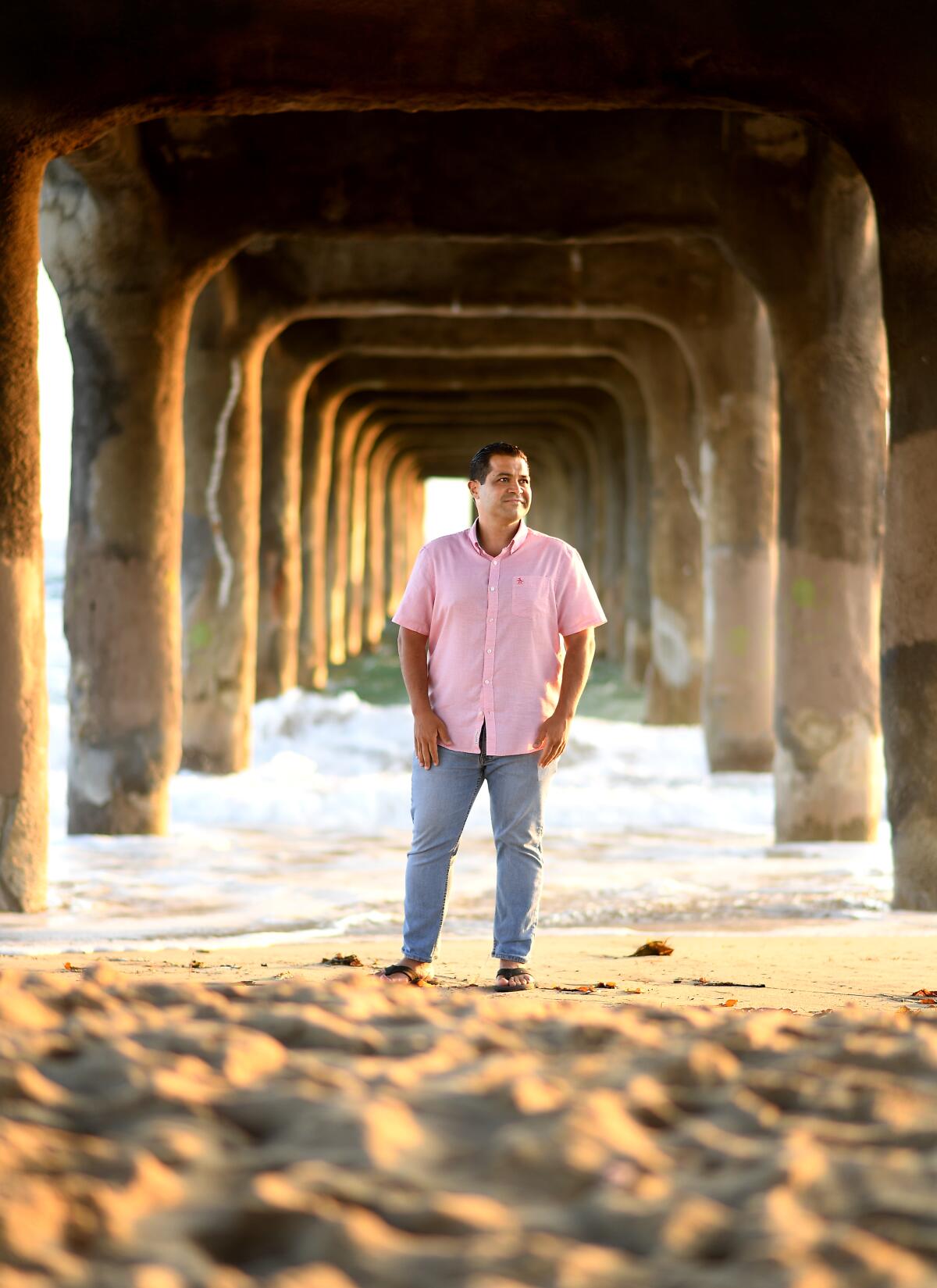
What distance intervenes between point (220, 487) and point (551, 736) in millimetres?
9278

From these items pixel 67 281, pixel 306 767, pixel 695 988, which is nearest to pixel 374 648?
pixel 306 767

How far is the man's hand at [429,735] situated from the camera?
4816 mm

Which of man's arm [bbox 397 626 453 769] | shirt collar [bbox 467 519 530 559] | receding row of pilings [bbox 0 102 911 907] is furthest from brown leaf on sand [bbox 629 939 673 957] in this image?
receding row of pilings [bbox 0 102 911 907]

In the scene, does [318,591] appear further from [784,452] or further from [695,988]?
[695,988]

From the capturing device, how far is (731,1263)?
226cm

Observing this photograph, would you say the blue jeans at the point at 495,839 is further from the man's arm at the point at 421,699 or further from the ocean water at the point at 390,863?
the ocean water at the point at 390,863

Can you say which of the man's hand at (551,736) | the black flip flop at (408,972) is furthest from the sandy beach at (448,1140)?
the man's hand at (551,736)

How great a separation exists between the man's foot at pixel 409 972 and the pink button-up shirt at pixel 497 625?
2.27 feet

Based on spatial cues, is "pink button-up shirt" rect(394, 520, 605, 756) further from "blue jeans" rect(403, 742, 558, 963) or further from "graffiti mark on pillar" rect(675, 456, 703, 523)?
"graffiti mark on pillar" rect(675, 456, 703, 523)

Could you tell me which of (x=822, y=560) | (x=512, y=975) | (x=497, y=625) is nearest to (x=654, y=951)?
(x=512, y=975)

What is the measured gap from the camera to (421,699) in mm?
4852

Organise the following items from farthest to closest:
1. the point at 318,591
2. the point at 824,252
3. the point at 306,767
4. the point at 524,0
→ the point at 318,591 → the point at 306,767 → the point at 824,252 → the point at 524,0

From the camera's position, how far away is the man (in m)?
4.82

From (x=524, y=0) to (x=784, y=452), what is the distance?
3.84 m
